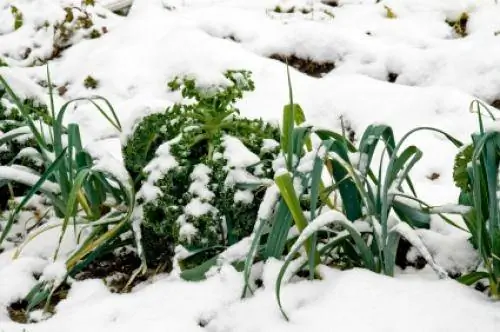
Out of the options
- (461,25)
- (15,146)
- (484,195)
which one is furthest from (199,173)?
(461,25)

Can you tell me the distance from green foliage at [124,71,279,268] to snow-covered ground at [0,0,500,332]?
12 centimetres

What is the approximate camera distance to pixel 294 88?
2967 millimetres

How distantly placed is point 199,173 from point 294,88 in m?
1.37

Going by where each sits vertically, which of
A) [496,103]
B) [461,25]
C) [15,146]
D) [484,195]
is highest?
[484,195]

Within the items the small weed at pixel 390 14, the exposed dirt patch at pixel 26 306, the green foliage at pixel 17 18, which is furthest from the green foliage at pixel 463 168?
the green foliage at pixel 17 18

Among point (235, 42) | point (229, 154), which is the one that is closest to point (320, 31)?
point (235, 42)

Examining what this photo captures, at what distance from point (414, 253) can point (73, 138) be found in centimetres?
106

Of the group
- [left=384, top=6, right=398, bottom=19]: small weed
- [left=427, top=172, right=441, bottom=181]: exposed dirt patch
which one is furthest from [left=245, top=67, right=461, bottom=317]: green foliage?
[left=384, top=6, right=398, bottom=19]: small weed

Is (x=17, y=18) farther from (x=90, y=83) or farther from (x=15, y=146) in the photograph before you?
(x=15, y=146)

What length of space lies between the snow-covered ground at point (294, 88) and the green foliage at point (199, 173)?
0.12 m

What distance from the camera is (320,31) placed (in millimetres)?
3332

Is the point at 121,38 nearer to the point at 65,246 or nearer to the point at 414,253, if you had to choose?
the point at 65,246

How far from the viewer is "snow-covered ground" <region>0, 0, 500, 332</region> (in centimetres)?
140

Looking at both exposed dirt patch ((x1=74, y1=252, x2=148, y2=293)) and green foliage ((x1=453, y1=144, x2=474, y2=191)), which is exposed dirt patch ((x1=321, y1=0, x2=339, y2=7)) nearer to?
exposed dirt patch ((x1=74, y1=252, x2=148, y2=293))
